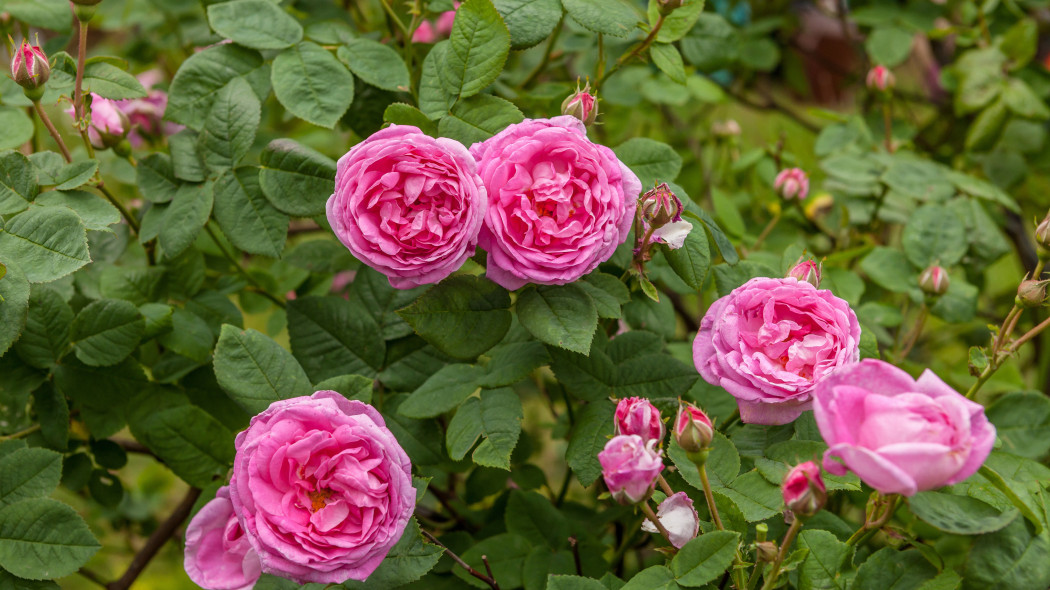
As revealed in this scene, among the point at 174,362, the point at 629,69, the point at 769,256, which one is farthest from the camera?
the point at 629,69

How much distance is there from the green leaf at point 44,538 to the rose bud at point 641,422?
0.64 metres

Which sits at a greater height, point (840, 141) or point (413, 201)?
point (413, 201)

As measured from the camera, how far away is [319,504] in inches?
33.4

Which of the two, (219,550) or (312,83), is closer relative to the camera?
(219,550)

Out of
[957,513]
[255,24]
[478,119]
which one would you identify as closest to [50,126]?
[255,24]

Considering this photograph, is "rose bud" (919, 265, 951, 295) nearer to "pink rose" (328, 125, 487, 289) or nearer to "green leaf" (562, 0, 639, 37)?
"green leaf" (562, 0, 639, 37)

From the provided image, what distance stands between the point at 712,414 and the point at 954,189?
2.73 ft

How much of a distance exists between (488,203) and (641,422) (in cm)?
28

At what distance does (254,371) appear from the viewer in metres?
0.96

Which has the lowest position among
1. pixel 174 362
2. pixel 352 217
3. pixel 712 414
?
pixel 174 362

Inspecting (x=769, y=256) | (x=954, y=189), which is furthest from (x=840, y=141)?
(x=769, y=256)

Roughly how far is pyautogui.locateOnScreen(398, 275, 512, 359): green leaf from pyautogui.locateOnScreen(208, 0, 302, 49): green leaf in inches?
18.9

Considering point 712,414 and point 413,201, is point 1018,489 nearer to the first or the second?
point 712,414

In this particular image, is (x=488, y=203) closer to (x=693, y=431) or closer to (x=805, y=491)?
(x=693, y=431)
